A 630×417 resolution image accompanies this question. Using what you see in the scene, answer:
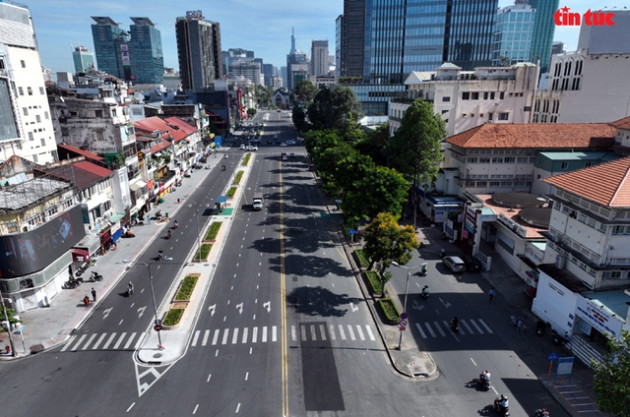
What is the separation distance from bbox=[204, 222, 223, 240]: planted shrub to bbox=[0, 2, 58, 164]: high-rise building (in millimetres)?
27315

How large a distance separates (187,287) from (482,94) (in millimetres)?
69055

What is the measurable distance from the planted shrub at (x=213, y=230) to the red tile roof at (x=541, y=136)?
43671mm

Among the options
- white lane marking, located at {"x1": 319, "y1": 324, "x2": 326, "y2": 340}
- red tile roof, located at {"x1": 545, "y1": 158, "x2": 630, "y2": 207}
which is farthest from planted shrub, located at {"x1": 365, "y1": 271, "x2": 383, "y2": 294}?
red tile roof, located at {"x1": 545, "y1": 158, "x2": 630, "y2": 207}

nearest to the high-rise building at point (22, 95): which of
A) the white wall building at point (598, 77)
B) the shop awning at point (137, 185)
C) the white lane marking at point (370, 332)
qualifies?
the shop awning at point (137, 185)

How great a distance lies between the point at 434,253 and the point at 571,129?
33.7 meters

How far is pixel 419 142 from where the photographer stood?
204 feet

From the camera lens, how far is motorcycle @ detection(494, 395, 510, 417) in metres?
27.9

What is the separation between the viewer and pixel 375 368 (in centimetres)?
3341

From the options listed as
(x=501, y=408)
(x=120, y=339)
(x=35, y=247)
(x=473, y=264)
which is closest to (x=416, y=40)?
(x=473, y=264)

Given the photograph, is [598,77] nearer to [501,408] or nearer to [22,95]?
[501,408]

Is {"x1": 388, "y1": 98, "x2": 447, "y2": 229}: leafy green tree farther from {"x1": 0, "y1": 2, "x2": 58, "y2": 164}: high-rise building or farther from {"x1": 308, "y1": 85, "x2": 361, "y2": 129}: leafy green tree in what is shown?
{"x1": 308, "y1": 85, "x2": 361, "y2": 129}: leafy green tree

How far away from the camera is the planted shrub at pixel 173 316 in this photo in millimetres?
39500

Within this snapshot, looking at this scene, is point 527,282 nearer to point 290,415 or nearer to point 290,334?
point 290,334

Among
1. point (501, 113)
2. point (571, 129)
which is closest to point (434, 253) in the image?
point (571, 129)
